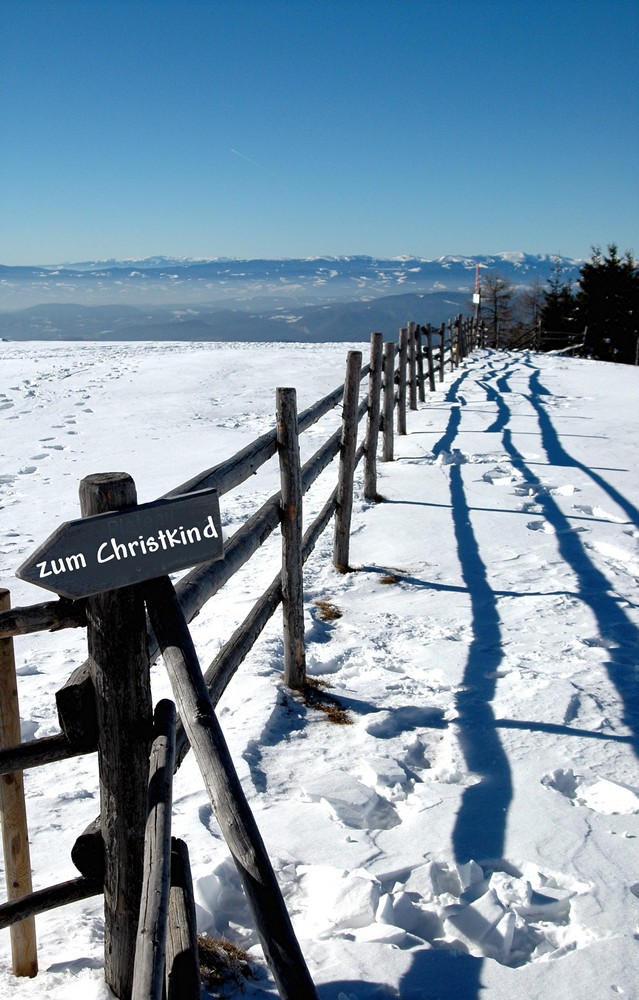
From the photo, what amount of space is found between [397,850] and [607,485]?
18.4ft

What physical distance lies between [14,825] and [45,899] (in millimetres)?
330

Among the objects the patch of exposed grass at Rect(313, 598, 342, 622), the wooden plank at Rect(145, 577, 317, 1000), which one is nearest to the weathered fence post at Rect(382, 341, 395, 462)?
the patch of exposed grass at Rect(313, 598, 342, 622)

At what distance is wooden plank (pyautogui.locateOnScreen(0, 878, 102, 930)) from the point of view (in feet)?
5.78

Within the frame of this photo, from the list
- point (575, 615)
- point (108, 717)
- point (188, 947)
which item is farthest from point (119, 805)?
point (575, 615)

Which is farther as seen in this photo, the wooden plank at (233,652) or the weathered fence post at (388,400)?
the weathered fence post at (388,400)

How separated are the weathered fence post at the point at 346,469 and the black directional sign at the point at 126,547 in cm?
357

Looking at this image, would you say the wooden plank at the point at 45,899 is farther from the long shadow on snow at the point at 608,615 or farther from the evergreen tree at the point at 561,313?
the evergreen tree at the point at 561,313

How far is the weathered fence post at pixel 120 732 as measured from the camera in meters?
1.64

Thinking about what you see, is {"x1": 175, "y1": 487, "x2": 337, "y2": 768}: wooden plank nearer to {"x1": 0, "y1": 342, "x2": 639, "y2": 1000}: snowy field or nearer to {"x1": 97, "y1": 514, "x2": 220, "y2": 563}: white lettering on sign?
{"x1": 0, "y1": 342, "x2": 639, "y2": 1000}: snowy field

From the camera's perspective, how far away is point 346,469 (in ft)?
17.8

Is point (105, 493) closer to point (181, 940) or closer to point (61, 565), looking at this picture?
point (61, 565)

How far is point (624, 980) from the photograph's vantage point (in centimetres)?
196

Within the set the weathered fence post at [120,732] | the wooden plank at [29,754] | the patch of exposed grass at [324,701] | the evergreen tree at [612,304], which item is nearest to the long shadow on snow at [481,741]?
the patch of exposed grass at [324,701]

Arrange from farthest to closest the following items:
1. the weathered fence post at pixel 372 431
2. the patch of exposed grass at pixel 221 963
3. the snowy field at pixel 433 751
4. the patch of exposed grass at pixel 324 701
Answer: the weathered fence post at pixel 372 431 < the patch of exposed grass at pixel 324 701 < the snowy field at pixel 433 751 < the patch of exposed grass at pixel 221 963
